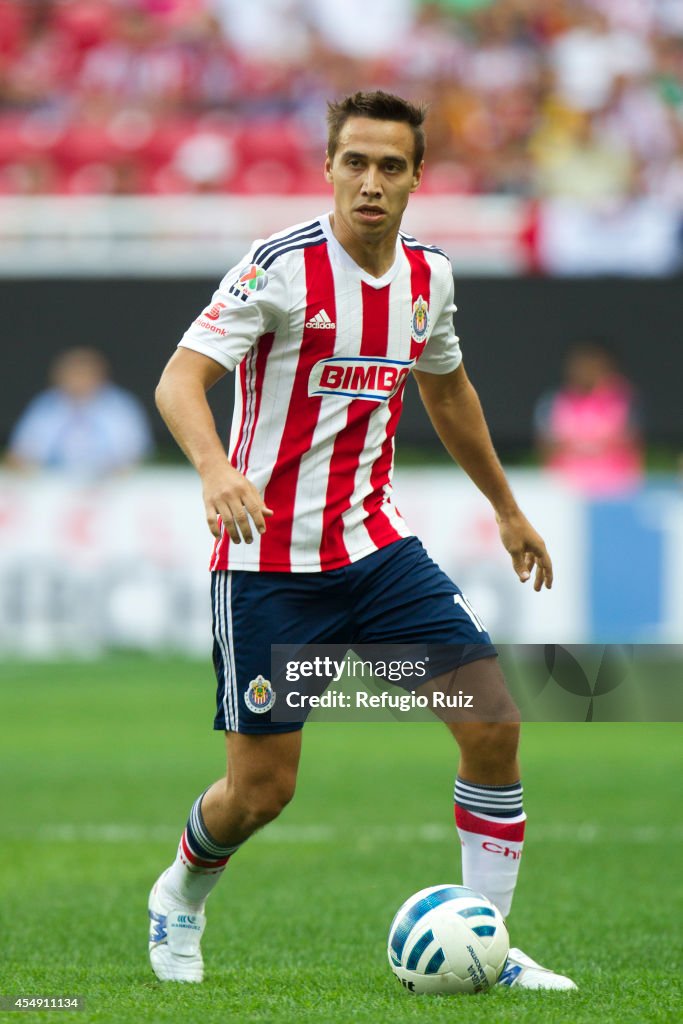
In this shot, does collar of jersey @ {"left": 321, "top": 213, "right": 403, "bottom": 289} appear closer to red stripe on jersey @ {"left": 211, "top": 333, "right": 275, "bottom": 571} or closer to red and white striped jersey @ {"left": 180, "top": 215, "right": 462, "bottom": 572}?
red and white striped jersey @ {"left": 180, "top": 215, "right": 462, "bottom": 572}

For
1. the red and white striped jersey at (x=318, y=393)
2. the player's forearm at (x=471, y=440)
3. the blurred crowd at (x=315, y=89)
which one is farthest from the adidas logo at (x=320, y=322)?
the blurred crowd at (x=315, y=89)

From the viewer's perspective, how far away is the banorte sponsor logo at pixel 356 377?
4.27 metres

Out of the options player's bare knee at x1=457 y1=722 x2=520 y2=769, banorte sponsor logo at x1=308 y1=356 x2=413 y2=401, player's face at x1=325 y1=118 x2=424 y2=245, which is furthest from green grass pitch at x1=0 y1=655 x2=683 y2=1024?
player's face at x1=325 y1=118 x2=424 y2=245

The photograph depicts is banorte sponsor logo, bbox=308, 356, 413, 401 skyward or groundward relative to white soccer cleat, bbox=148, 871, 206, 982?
skyward

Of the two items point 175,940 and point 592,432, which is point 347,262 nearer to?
point 175,940

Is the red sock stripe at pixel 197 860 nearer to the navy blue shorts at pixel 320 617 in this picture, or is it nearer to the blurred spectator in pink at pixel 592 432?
the navy blue shorts at pixel 320 617

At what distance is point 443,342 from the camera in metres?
4.58

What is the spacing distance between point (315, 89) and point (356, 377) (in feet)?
42.2

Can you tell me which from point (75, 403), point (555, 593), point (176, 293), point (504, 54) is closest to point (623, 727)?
point (555, 593)

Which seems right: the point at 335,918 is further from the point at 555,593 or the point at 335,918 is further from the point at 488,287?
the point at 488,287

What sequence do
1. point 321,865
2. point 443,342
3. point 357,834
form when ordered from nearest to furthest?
point 443,342
point 321,865
point 357,834

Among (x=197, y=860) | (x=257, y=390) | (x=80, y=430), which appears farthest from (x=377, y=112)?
(x=80, y=430)

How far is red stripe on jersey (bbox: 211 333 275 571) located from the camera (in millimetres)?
4277

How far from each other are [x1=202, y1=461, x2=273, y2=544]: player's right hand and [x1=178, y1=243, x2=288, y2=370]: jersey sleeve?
420mm
